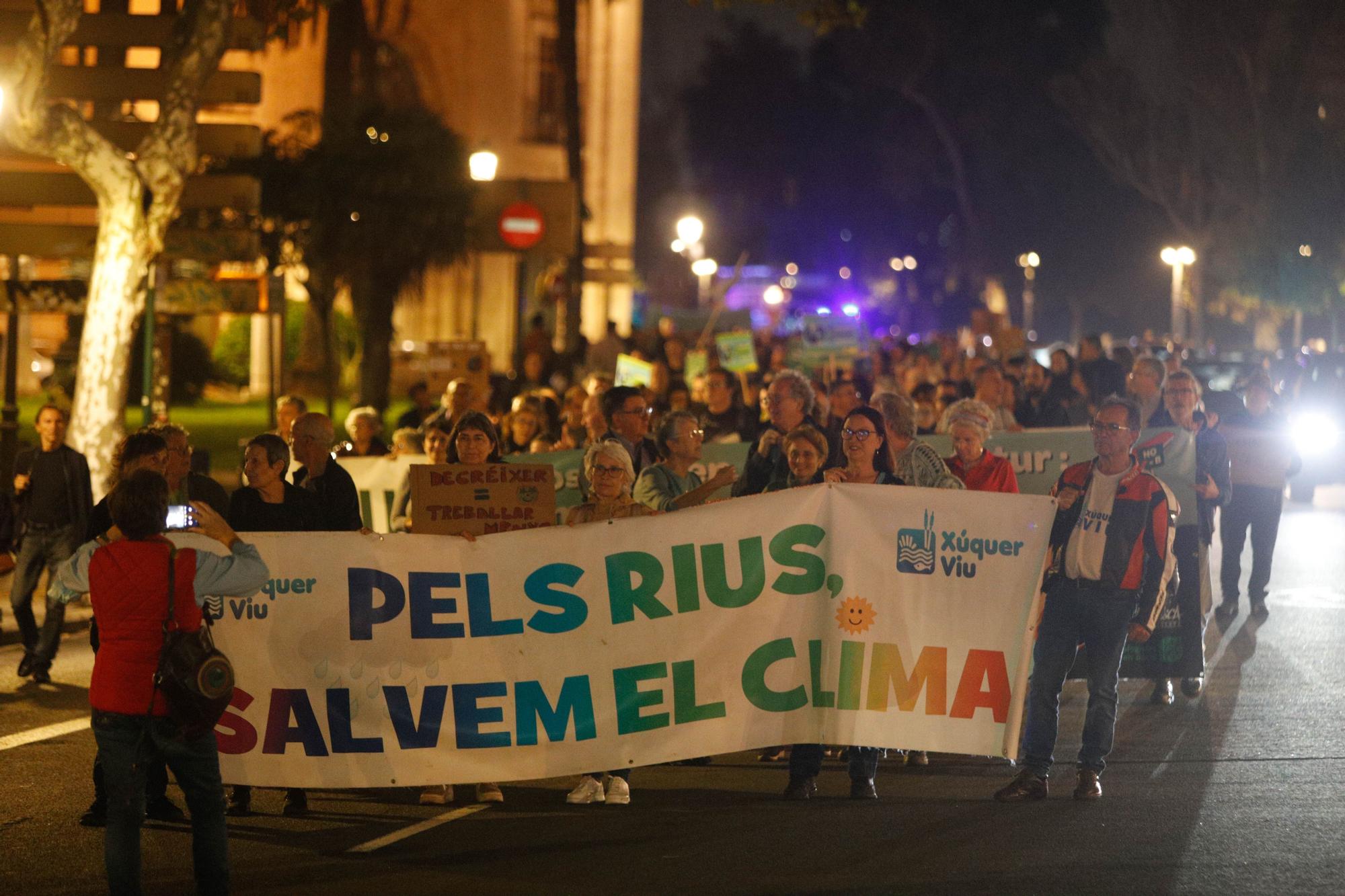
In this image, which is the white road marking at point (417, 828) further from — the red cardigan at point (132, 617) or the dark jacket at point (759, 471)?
the dark jacket at point (759, 471)

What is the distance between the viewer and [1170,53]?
48.6 meters

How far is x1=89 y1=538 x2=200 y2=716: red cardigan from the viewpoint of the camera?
237 inches

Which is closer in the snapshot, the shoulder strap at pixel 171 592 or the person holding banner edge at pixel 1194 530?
the shoulder strap at pixel 171 592

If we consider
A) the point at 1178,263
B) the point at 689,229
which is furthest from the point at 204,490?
the point at 1178,263

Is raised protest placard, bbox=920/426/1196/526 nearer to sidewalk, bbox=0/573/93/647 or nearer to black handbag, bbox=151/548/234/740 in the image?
sidewalk, bbox=0/573/93/647

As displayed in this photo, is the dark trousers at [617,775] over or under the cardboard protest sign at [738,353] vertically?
under

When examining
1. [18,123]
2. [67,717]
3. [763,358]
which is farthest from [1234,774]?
[763,358]

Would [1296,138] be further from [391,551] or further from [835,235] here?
[391,551]

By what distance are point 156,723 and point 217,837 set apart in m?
0.47

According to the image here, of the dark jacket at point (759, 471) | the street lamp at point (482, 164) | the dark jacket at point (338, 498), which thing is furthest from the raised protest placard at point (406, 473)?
the street lamp at point (482, 164)

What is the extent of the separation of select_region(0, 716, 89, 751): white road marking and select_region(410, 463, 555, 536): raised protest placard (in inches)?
107

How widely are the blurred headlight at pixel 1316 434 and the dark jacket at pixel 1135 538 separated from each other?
16986 millimetres

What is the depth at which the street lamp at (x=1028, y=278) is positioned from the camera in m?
68.2

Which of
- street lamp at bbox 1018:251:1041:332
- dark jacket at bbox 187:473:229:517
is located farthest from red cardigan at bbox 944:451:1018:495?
street lamp at bbox 1018:251:1041:332
